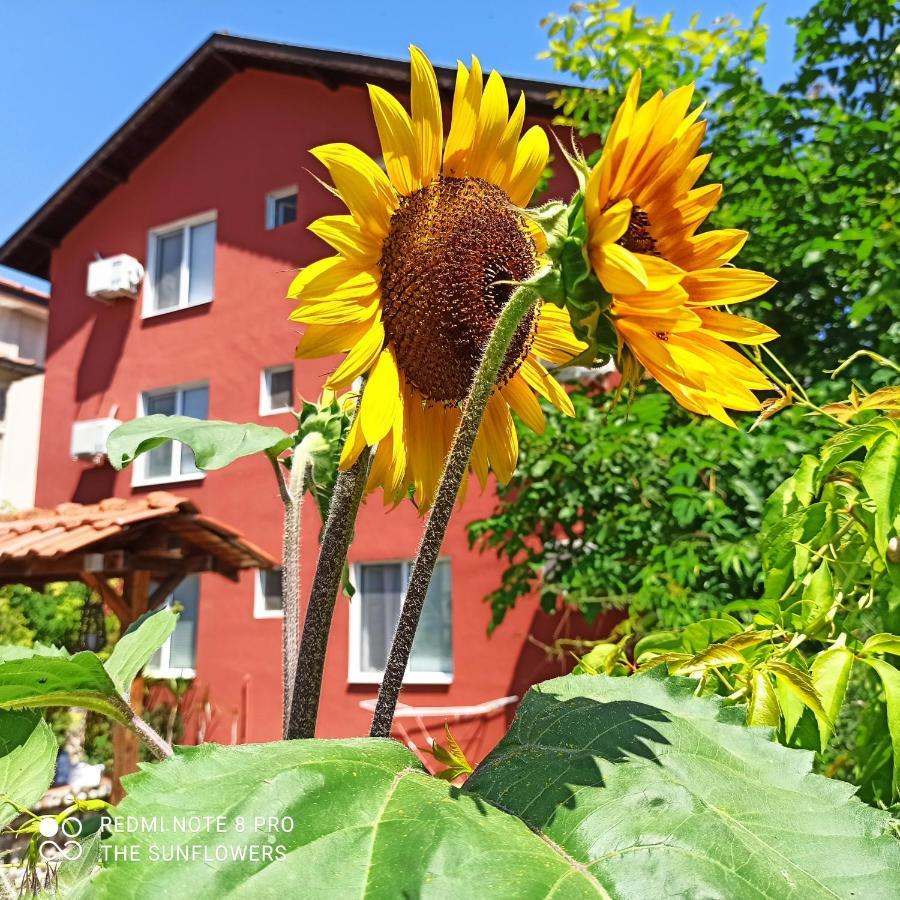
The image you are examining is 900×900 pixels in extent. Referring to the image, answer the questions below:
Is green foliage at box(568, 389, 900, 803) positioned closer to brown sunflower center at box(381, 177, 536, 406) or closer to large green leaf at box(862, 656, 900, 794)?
large green leaf at box(862, 656, 900, 794)

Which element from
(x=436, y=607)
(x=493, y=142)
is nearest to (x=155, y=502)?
(x=436, y=607)

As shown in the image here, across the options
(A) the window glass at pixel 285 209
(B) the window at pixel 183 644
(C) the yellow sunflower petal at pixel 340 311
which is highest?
(A) the window glass at pixel 285 209

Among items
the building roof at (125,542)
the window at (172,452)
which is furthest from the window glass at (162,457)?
the building roof at (125,542)

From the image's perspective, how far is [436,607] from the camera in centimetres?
914

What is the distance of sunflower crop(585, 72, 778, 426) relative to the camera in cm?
65

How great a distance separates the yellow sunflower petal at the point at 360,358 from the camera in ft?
2.48

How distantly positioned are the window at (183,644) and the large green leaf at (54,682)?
10.9 meters

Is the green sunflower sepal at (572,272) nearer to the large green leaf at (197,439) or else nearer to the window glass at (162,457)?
the large green leaf at (197,439)

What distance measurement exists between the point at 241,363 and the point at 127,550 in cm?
316

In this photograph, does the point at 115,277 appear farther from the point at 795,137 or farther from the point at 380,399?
the point at 380,399

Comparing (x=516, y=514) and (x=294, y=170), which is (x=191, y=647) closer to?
(x=294, y=170)

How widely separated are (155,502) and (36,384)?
1625 centimetres

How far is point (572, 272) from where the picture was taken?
2.15 feet
